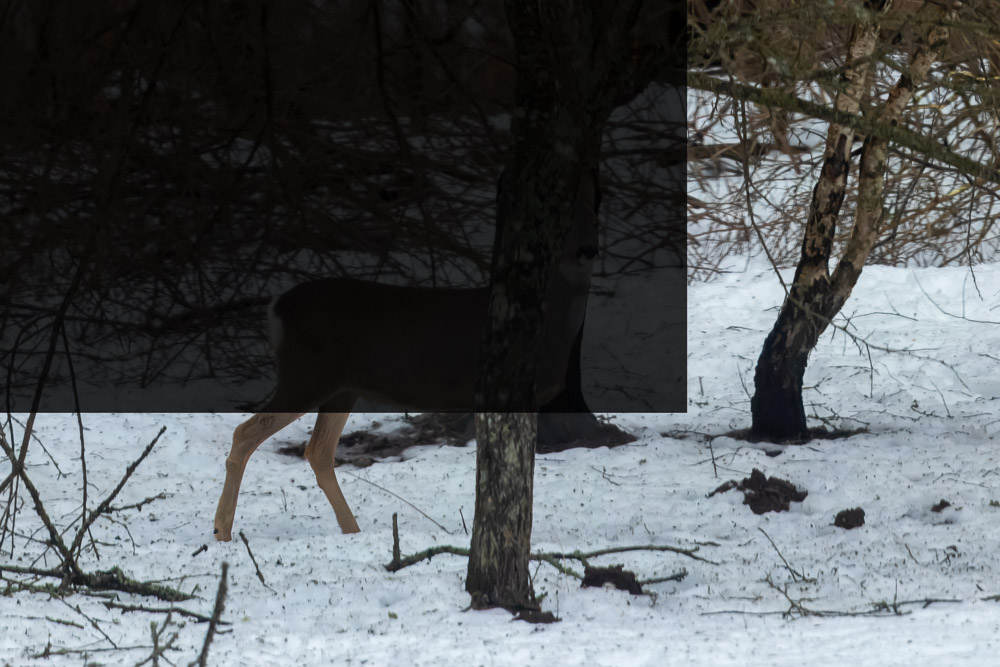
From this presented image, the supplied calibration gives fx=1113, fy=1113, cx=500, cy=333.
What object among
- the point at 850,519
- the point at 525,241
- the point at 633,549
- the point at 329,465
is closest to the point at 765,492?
the point at 850,519

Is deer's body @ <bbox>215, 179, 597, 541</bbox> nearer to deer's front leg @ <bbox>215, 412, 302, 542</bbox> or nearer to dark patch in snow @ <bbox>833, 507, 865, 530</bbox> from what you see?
deer's front leg @ <bbox>215, 412, 302, 542</bbox>

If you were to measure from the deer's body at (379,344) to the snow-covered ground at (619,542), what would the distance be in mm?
645

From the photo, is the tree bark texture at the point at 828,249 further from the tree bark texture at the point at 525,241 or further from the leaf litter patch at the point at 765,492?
the tree bark texture at the point at 525,241

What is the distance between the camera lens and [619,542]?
543cm

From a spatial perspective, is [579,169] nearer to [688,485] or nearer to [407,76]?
[407,76]

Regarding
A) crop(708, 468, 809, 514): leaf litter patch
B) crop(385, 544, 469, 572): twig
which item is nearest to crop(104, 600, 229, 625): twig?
crop(385, 544, 469, 572): twig

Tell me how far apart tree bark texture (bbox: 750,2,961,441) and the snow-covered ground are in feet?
1.36

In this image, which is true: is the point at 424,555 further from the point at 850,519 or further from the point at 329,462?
the point at 850,519

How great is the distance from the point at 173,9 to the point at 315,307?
1.55 metres

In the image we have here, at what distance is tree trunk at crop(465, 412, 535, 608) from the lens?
416 cm

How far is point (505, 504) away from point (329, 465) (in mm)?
1686

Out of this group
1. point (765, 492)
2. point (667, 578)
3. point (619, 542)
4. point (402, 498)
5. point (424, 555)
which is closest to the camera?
point (667, 578)

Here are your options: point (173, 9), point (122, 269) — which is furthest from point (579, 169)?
point (122, 269)

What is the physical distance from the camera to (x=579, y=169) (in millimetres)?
4230
